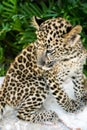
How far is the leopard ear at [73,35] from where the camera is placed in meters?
5.22

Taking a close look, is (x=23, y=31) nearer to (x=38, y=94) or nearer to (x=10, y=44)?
(x=10, y=44)

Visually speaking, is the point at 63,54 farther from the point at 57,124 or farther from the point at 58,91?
the point at 57,124

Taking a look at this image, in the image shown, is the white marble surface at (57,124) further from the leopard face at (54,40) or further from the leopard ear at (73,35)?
the leopard ear at (73,35)

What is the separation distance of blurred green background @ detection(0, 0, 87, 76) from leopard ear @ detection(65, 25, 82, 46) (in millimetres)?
2652

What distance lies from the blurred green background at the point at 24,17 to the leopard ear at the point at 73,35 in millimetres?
2652

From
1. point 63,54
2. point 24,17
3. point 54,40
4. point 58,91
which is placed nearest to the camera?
point 54,40

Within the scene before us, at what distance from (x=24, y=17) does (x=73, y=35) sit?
334 centimetres

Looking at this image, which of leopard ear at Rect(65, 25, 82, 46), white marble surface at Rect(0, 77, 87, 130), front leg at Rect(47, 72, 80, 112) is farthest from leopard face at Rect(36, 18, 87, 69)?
white marble surface at Rect(0, 77, 87, 130)

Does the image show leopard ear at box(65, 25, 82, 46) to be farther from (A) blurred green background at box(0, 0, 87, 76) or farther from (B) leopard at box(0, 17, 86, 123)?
(A) blurred green background at box(0, 0, 87, 76)

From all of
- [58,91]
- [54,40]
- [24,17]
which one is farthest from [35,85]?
[24,17]

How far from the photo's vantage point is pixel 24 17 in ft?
28.0

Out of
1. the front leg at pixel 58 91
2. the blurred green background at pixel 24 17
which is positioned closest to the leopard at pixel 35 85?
the front leg at pixel 58 91

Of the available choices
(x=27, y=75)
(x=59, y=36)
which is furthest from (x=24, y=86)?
(x=59, y=36)

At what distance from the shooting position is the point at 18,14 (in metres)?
8.62
